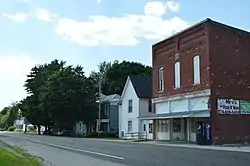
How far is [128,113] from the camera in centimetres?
5800

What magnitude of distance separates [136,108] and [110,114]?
1403 centimetres

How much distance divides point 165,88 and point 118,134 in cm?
2025

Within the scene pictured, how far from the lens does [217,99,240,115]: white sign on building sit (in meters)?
36.2

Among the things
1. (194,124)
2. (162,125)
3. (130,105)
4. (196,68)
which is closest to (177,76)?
(196,68)

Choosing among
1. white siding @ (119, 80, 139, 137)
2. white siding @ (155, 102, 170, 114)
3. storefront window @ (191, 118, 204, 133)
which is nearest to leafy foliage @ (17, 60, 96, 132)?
white siding @ (119, 80, 139, 137)

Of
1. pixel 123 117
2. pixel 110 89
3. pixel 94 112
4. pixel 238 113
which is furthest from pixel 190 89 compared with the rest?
pixel 110 89

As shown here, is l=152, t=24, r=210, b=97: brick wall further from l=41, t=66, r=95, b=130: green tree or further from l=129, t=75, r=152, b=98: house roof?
l=41, t=66, r=95, b=130: green tree

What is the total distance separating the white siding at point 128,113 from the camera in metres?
55.8

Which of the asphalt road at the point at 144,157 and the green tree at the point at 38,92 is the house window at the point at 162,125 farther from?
the green tree at the point at 38,92

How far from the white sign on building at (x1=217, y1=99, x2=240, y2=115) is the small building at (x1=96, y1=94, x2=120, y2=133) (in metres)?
32.3

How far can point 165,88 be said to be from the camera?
44156mm

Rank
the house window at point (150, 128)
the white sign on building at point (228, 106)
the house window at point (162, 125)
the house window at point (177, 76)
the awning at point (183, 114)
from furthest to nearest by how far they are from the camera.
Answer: the house window at point (150, 128)
the house window at point (162, 125)
the house window at point (177, 76)
the white sign on building at point (228, 106)
the awning at point (183, 114)

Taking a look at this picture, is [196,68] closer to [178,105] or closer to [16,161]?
[178,105]

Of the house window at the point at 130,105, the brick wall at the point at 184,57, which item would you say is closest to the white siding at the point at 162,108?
the brick wall at the point at 184,57
